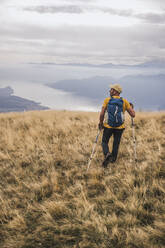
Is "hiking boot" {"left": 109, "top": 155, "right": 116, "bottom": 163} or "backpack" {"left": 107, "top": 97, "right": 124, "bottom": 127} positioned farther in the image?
"hiking boot" {"left": 109, "top": 155, "right": 116, "bottom": 163}

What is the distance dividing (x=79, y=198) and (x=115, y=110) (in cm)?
267

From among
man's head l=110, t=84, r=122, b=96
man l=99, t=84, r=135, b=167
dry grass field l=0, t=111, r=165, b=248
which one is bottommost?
dry grass field l=0, t=111, r=165, b=248

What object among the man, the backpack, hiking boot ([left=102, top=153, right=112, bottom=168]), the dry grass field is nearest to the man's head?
the man

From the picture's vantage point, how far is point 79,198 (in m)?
3.99

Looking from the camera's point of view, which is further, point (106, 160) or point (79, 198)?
point (106, 160)

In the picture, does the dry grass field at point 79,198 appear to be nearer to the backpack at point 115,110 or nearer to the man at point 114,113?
the man at point 114,113

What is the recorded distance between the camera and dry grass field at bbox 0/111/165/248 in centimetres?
303

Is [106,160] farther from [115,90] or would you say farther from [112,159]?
[115,90]

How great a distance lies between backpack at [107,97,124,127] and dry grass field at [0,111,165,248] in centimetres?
139

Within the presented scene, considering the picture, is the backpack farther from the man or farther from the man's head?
the man's head

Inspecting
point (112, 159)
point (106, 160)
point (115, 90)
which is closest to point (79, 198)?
point (106, 160)

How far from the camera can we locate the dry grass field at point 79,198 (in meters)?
3.03

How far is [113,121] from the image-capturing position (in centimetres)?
549

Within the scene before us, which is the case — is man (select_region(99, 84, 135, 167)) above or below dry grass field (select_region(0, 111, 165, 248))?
above
